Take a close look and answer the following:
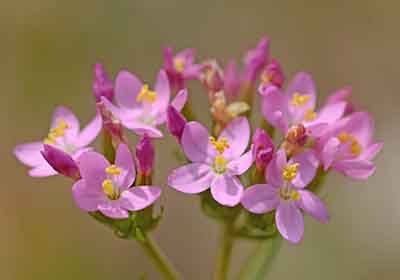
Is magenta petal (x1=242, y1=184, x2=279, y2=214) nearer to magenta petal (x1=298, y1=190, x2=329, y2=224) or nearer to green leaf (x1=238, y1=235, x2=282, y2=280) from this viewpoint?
magenta petal (x1=298, y1=190, x2=329, y2=224)

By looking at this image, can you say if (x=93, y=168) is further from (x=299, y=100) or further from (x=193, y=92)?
(x=193, y=92)

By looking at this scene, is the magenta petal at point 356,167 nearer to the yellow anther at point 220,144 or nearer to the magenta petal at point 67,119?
the yellow anther at point 220,144

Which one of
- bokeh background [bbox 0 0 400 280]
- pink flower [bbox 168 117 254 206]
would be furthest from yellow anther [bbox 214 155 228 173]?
bokeh background [bbox 0 0 400 280]

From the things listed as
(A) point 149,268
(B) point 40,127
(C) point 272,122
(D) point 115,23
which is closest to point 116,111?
(C) point 272,122

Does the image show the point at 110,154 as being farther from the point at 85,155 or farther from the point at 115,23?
the point at 115,23

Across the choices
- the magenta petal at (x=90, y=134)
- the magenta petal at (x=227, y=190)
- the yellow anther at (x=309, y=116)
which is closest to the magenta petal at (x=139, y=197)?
the magenta petal at (x=227, y=190)

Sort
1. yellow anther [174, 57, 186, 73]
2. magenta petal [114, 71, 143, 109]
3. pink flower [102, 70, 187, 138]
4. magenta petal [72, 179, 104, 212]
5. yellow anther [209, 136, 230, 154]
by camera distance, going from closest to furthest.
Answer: magenta petal [72, 179, 104, 212], yellow anther [209, 136, 230, 154], pink flower [102, 70, 187, 138], magenta petal [114, 71, 143, 109], yellow anther [174, 57, 186, 73]

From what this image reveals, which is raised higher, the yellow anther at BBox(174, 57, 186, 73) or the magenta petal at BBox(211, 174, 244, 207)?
the yellow anther at BBox(174, 57, 186, 73)
